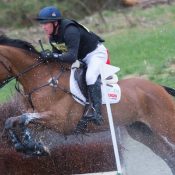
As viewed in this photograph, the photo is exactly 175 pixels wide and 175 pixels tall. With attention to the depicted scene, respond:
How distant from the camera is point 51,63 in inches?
328

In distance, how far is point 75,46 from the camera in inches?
316

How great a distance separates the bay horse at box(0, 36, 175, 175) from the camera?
7996 millimetres

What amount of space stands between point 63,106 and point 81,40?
33.9 inches

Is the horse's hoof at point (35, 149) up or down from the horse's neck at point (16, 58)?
down

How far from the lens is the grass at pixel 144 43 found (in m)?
15.3

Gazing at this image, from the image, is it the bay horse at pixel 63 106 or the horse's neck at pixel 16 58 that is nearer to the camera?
the bay horse at pixel 63 106

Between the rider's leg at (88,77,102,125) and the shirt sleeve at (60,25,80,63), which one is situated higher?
the shirt sleeve at (60,25,80,63)

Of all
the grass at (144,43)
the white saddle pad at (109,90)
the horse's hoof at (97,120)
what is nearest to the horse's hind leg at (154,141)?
the white saddle pad at (109,90)

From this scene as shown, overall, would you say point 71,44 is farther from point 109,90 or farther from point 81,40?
point 109,90

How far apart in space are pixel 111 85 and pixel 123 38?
44.2 ft

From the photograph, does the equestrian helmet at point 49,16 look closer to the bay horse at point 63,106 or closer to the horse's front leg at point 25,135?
the bay horse at point 63,106

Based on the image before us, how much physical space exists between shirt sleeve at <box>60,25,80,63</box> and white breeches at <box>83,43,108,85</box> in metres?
0.39

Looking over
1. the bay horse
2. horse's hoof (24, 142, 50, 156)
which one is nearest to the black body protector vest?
the bay horse

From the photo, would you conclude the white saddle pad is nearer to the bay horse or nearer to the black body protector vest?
the bay horse
